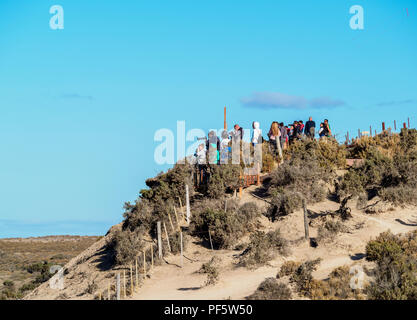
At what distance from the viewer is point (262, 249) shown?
71.8 feet

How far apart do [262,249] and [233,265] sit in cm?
121

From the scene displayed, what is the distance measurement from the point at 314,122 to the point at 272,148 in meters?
2.46

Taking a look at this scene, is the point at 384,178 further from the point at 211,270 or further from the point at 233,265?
the point at 211,270

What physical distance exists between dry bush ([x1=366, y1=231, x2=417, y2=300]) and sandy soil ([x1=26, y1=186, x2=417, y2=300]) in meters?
0.65

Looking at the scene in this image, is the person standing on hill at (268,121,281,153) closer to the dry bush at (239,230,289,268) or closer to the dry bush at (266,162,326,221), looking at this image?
the dry bush at (266,162,326,221)

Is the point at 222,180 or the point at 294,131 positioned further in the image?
the point at 294,131

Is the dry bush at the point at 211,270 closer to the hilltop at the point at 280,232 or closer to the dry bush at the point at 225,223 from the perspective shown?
the hilltop at the point at 280,232

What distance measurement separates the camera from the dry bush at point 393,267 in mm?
17188

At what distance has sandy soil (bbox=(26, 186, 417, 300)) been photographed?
20219 millimetres

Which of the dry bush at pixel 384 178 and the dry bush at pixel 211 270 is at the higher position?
the dry bush at pixel 384 178

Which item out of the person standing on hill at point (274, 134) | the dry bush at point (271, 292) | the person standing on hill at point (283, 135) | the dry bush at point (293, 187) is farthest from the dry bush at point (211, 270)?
the person standing on hill at point (283, 135)

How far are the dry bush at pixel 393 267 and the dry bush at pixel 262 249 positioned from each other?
319 centimetres

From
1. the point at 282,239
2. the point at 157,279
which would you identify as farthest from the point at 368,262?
the point at 157,279

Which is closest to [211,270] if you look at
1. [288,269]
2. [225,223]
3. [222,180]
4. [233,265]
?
[233,265]
